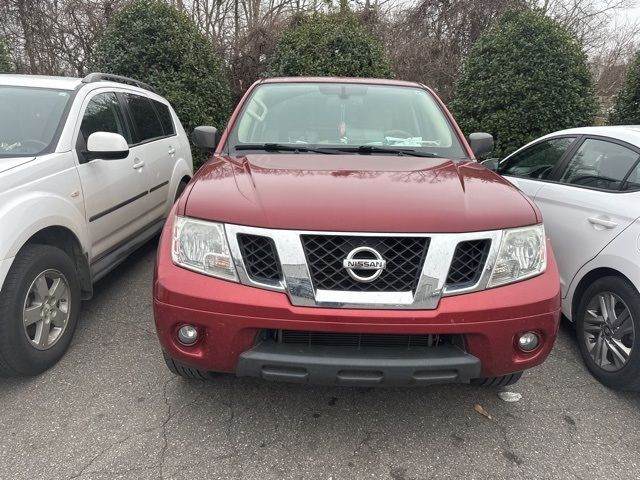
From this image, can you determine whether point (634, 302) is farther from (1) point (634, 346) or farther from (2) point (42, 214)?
(2) point (42, 214)

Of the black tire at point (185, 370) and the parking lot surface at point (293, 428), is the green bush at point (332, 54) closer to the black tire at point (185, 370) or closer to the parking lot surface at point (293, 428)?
the parking lot surface at point (293, 428)

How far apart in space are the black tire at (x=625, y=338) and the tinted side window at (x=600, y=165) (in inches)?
26.3

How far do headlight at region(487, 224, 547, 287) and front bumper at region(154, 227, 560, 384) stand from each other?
5 centimetres

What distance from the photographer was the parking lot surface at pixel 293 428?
218 cm

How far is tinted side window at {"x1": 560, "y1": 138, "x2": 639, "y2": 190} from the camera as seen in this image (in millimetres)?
3078

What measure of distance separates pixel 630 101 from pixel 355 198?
23.1ft

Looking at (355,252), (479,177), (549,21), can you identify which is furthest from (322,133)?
(549,21)

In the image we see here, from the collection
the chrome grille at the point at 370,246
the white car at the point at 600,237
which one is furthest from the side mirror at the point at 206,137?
the white car at the point at 600,237

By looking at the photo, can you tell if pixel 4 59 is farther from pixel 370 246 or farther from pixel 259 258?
pixel 370 246

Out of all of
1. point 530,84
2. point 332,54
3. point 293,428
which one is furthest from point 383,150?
point 332,54

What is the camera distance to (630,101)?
7121mm

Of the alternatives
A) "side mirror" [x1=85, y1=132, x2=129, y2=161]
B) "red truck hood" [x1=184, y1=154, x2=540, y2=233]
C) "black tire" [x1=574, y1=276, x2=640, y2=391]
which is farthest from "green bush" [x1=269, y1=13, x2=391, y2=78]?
"black tire" [x1=574, y1=276, x2=640, y2=391]

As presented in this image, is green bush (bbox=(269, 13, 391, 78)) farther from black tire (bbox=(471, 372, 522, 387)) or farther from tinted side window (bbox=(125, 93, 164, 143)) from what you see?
black tire (bbox=(471, 372, 522, 387))

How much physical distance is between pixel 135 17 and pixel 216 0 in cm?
570
